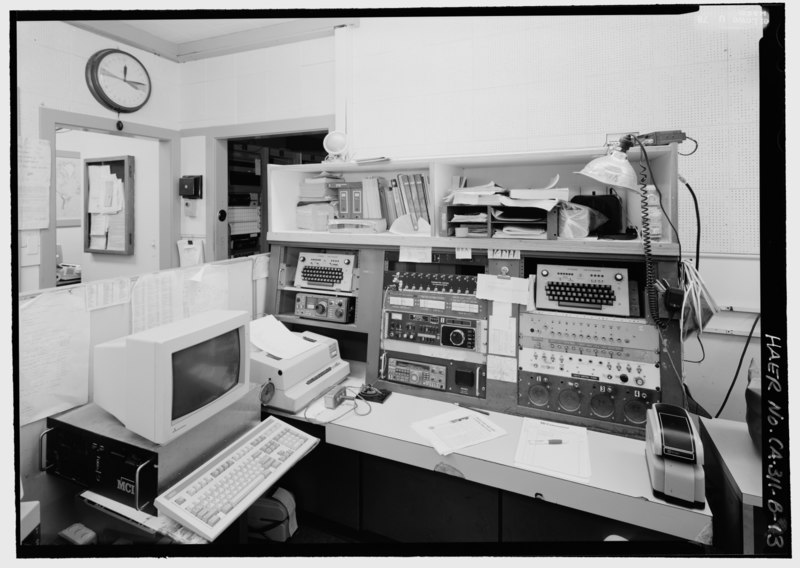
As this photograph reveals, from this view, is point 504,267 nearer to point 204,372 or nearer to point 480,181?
point 480,181

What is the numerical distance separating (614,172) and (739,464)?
1051mm

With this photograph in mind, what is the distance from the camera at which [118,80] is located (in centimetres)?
298

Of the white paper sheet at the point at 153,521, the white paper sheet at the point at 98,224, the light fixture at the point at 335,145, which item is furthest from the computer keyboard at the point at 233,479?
the white paper sheet at the point at 98,224

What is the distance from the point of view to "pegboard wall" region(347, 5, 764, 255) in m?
1.95

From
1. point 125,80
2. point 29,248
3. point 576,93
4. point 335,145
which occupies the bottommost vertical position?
point 29,248

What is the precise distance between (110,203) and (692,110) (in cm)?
409

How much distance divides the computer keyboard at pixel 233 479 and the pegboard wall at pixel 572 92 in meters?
1.64

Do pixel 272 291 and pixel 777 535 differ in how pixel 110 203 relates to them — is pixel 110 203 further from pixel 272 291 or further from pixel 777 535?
pixel 777 535

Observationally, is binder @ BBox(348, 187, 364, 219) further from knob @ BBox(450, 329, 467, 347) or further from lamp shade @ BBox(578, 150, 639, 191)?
lamp shade @ BBox(578, 150, 639, 191)

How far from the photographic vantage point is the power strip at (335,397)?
6.25 ft

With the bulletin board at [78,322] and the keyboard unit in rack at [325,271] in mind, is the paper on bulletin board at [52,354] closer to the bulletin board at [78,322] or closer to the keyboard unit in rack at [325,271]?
the bulletin board at [78,322]

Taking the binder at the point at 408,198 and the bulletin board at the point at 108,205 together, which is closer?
the binder at the point at 408,198

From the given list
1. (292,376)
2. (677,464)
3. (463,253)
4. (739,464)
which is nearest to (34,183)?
(292,376)

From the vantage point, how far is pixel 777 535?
1274mm
